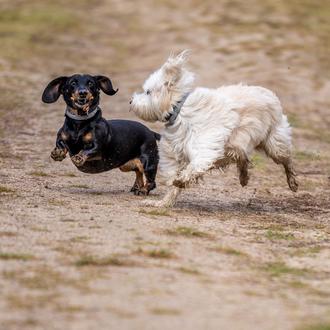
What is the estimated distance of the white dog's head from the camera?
8867 mm

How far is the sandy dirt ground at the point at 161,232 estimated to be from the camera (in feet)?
17.5

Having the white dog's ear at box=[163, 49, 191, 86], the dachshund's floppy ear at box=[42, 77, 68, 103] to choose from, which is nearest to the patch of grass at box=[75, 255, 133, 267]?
the white dog's ear at box=[163, 49, 191, 86]

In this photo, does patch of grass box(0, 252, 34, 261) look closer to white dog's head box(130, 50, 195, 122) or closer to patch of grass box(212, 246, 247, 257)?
patch of grass box(212, 246, 247, 257)

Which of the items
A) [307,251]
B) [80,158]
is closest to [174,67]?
[80,158]

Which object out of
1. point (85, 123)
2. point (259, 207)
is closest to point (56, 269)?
point (85, 123)

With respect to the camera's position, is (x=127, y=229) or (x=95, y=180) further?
(x=95, y=180)

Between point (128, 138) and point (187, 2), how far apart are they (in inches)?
824

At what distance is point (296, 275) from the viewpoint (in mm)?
6641

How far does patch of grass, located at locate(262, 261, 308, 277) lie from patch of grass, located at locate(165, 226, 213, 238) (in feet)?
2.88

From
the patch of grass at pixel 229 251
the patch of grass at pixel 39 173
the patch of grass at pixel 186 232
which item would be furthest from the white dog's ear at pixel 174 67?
the patch of grass at pixel 39 173

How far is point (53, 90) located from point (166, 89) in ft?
5.01

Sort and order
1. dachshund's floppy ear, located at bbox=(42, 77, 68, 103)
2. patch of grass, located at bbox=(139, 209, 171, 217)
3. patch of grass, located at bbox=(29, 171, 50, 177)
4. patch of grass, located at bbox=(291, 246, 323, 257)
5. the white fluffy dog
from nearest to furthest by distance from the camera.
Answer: patch of grass, located at bbox=(291, 246, 323, 257) < patch of grass, located at bbox=(139, 209, 171, 217) < the white fluffy dog < dachshund's floppy ear, located at bbox=(42, 77, 68, 103) < patch of grass, located at bbox=(29, 171, 50, 177)

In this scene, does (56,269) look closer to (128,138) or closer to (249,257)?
(249,257)

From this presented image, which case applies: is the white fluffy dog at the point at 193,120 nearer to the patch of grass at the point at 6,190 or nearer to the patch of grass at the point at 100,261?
the patch of grass at the point at 6,190
